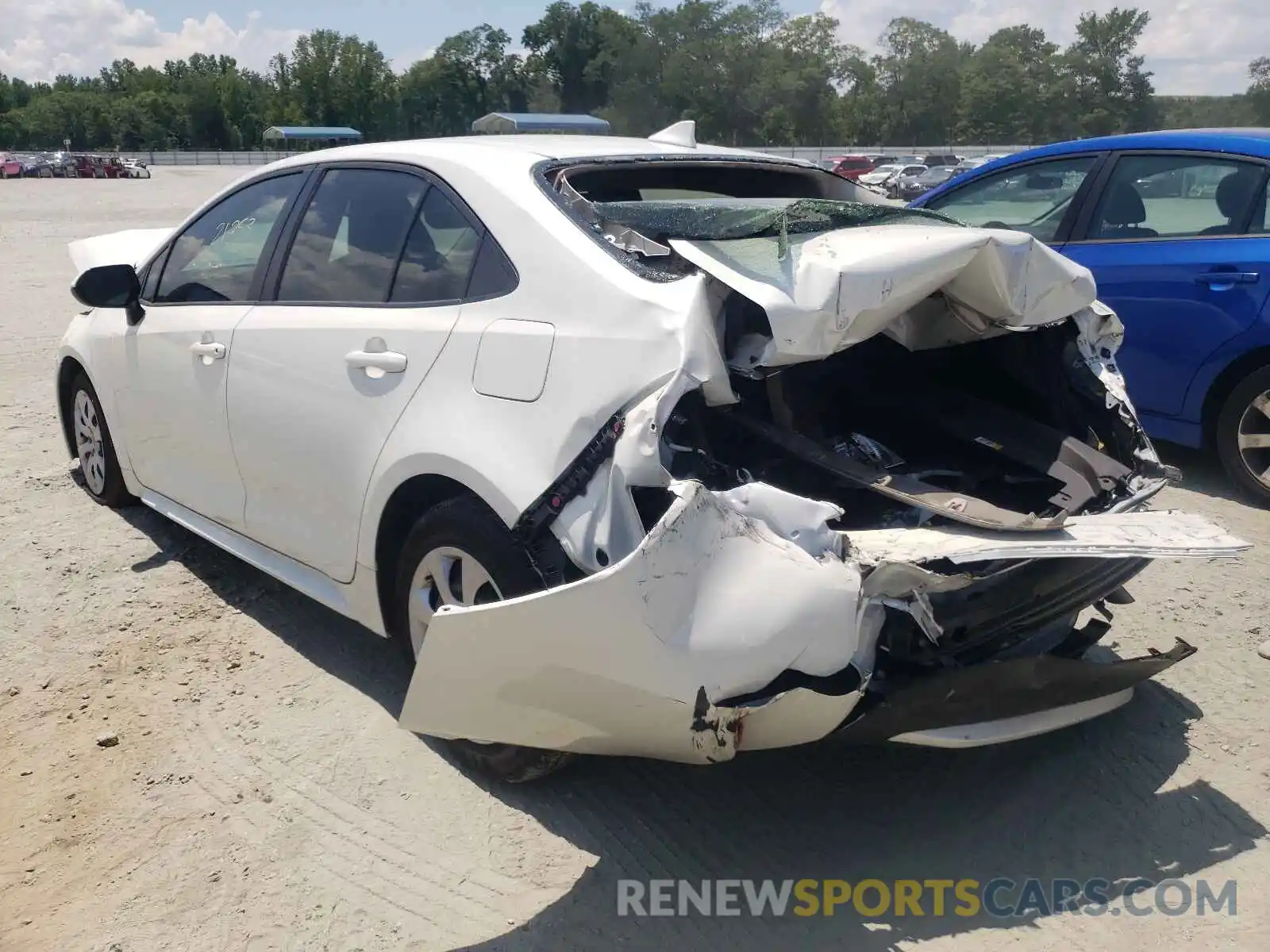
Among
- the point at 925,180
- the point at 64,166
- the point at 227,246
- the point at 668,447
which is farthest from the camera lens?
the point at 64,166

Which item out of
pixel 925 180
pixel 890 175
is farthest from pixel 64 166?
pixel 925 180

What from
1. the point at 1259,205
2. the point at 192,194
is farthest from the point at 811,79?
the point at 1259,205

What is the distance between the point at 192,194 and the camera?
35094 mm

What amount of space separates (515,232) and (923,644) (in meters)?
1.57

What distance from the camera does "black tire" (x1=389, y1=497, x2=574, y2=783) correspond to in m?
2.72

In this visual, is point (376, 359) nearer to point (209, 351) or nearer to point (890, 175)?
point (209, 351)

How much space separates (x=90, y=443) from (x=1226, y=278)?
569 centimetres

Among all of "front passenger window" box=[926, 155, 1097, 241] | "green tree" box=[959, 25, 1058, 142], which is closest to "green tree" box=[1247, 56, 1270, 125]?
"green tree" box=[959, 25, 1058, 142]

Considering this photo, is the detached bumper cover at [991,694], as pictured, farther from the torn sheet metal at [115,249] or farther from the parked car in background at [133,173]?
the parked car in background at [133,173]

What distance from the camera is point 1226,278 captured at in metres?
5.25

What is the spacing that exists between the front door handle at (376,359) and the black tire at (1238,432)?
4.24 metres

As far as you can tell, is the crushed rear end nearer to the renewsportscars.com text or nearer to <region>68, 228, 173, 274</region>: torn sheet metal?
the renewsportscars.com text

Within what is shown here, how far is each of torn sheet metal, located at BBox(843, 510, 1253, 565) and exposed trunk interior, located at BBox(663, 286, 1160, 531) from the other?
70 mm

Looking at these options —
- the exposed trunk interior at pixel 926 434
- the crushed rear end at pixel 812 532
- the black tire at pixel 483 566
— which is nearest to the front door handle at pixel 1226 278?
the crushed rear end at pixel 812 532
